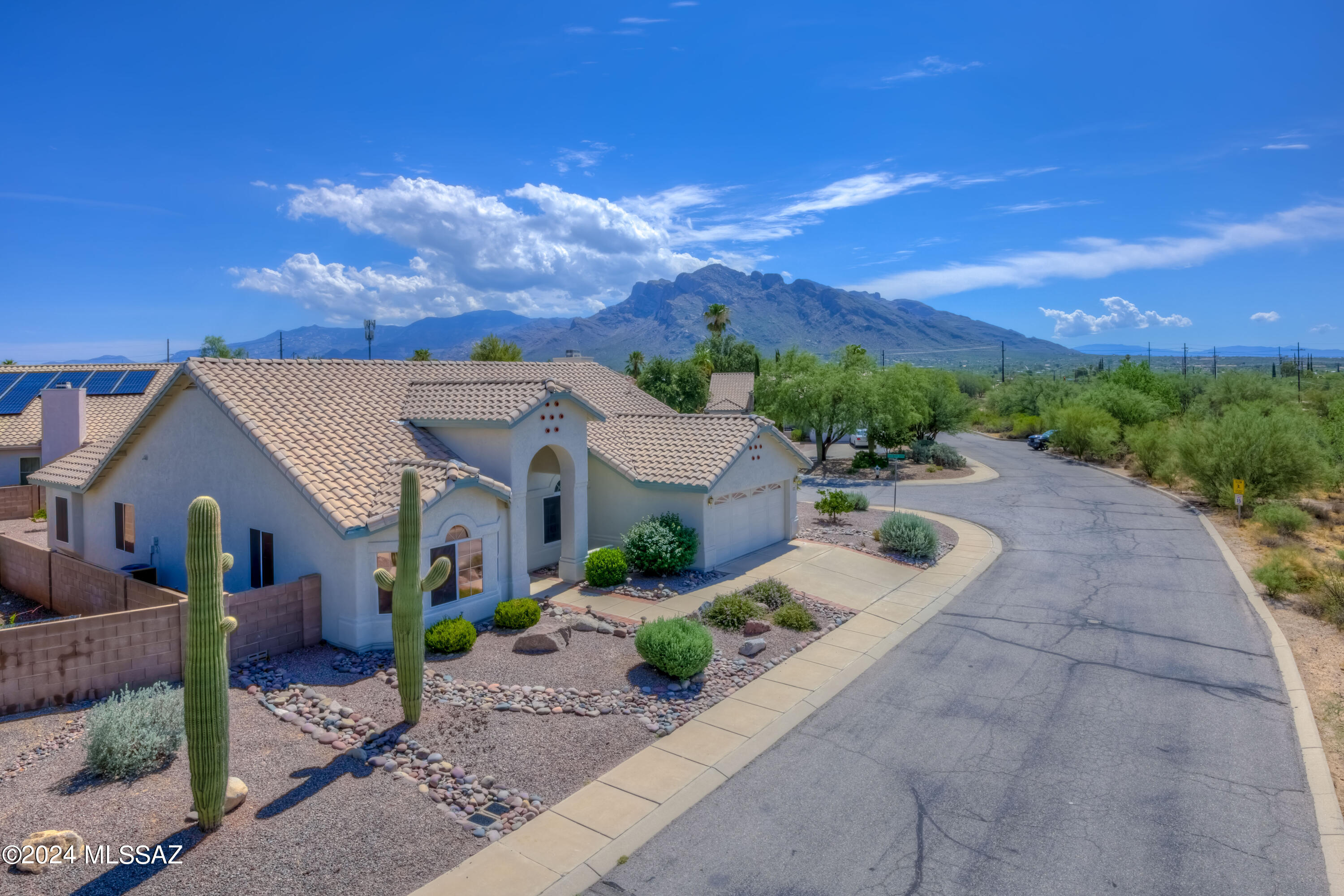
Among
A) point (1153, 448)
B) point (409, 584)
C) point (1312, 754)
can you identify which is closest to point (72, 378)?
point (409, 584)

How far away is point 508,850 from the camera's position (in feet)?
26.6

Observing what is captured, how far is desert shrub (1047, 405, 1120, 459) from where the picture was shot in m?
46.4

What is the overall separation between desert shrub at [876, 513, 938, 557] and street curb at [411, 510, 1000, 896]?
6288mm

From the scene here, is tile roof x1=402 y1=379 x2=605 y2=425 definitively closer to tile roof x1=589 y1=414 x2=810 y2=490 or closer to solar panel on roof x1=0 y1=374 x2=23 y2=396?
tile roof x1=589 y1=414 x2=810 y2=490

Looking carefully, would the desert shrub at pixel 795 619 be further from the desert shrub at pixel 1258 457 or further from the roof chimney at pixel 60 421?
the roof chimney at pixel 60 421

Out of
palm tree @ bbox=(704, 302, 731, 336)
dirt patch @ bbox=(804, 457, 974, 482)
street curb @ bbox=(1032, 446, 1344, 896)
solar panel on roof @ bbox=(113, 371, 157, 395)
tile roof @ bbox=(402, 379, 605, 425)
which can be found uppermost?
palm tree @ bbox=(704, 302, 731, 336)

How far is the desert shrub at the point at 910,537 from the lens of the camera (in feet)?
72.2

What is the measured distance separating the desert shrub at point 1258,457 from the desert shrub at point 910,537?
15657 mm

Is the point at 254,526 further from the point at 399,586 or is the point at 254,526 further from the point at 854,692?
the point at 854,692

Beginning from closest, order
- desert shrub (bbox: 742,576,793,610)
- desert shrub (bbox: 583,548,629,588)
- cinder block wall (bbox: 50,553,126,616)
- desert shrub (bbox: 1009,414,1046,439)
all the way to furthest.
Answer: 1. cinder block wall (bbox: 50,553,126,616)
2. desert shrub (bbox: 742,576,793,610)
3. desert shrub (bbox: 583,548,629,588)
4. desert shrub (bbox: 1009,414,1046,439)

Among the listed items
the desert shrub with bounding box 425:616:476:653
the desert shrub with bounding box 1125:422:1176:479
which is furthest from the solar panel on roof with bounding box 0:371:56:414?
the desert shrub with bounding box 1125:422:1176:479

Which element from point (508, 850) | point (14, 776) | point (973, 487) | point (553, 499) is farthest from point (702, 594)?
point (973, 487)

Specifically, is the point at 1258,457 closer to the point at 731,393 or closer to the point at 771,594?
the point at 771,594

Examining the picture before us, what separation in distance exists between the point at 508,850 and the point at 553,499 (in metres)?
12.6
